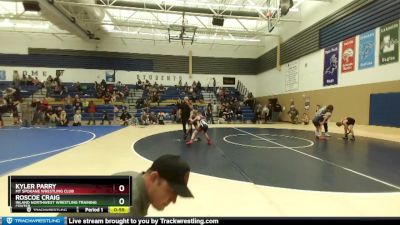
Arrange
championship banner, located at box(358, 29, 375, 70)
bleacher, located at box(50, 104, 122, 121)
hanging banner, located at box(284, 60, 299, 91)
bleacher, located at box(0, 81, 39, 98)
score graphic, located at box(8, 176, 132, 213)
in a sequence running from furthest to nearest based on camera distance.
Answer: bleacher, located at box(0, 81, 39, 98) → bleacher, located at box(50, 104, 122, 121) → hanging banner, located at box(284, 60, 299, 91) → championship banner, located at box(358, 29, 375, 70) → score graphic, located at box(8, 176, 132, 213)

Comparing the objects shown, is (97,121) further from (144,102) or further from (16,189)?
(16,189)

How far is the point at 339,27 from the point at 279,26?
718 centimetres

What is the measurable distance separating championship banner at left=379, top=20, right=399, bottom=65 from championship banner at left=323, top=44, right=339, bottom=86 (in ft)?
9.12

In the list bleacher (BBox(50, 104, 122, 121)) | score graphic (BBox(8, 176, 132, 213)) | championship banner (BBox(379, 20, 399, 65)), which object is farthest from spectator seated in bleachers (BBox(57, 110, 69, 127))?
championship banner (BBox(379, 20, 399, 65))

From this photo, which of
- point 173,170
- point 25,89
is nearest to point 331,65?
point 173,170

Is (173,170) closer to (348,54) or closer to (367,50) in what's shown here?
(367,50)

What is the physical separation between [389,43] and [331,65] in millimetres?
3661

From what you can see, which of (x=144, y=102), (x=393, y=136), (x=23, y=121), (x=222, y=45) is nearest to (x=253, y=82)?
(x=222, y=45)

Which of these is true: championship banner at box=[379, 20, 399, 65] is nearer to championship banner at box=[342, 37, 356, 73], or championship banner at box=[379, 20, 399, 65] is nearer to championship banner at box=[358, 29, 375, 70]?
championship banner at box=[358, 29, 375, 70]

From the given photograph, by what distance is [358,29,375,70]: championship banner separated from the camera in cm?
1142

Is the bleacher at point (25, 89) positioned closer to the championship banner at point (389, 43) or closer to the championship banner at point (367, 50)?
the championship banner at point (367, 50)

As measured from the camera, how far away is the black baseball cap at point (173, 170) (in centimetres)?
84

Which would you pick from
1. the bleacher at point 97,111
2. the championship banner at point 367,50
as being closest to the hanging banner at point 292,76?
the championship banner at point 367,50

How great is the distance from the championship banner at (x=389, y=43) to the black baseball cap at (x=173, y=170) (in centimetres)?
1226
